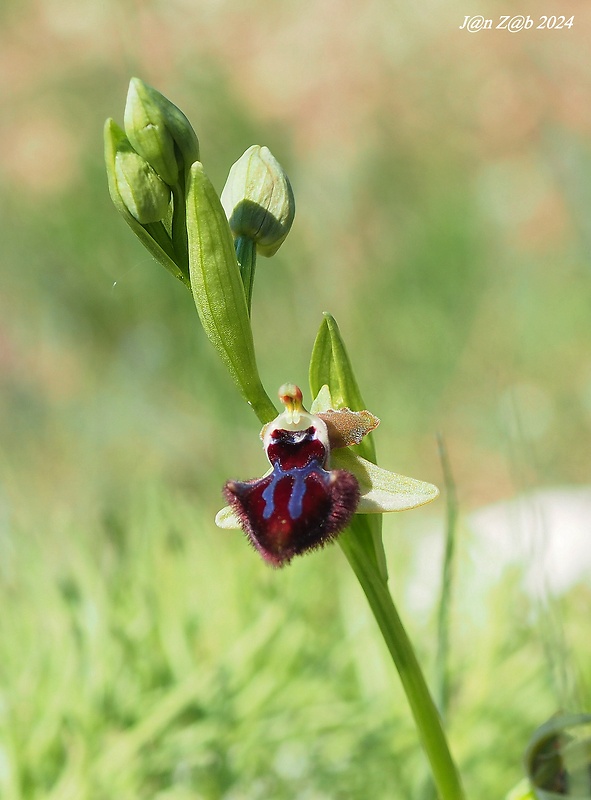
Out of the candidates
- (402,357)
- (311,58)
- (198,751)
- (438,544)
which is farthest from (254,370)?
(311,58)

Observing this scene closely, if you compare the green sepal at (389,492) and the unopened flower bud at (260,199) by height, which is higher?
the unopened flower bud at (260,199)

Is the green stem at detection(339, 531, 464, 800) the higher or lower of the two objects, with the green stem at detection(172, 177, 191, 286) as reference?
lower

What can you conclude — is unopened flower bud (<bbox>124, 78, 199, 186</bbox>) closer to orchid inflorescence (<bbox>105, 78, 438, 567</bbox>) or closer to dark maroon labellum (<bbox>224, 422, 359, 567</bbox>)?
orchid inflorescence (<bbox>105, 78, 438, 567</bbox>)

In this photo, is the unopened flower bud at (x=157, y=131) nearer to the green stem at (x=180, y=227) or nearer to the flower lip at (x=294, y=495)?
the green stem at (x=180, y=227)

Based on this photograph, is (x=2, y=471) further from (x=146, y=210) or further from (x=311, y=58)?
(x=311, y=58)

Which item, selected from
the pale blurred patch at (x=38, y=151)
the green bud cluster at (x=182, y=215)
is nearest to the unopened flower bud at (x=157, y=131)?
the green bud cluster at (x=182, y=215)

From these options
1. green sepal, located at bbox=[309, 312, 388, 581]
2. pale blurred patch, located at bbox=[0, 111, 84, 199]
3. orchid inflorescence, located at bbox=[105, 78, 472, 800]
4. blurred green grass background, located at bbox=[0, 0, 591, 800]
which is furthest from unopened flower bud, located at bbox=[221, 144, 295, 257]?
pale blurred patch, located at bbox=[0, 111, 84, 199]
